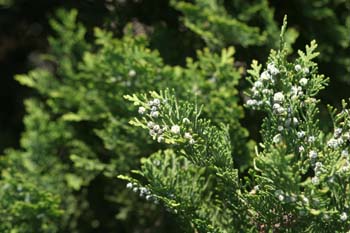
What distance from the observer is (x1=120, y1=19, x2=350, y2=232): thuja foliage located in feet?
4.01

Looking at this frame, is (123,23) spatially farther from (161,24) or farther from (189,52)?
(189,52)

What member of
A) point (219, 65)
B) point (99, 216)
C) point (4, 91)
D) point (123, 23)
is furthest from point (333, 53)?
point (4, 91)

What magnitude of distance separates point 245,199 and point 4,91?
8.62 feet

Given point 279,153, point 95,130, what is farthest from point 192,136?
point 95,130

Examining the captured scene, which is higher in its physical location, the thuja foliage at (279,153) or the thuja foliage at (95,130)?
the thuja foliage at (95,130)

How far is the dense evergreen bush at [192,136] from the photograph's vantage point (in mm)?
1311

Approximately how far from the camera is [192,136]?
4.42ft

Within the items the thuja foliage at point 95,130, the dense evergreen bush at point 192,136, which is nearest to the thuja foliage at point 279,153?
the dense evergreen bush at point 192,136

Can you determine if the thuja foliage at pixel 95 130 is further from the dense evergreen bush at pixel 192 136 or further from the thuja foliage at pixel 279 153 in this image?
the thuja foliage at pixel 279 153

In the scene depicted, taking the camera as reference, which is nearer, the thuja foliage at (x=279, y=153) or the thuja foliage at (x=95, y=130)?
the thuja foliage at (x=279, y=153)

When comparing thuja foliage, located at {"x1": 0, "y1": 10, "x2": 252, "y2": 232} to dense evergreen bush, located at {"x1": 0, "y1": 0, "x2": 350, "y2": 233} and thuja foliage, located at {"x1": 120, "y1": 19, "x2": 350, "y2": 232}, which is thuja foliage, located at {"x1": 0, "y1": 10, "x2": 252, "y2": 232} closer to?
dense evergreen bush, located at {"x1": 0, "y1": 0, "x2": 350, "y2": 233}

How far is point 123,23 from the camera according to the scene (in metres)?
2.31

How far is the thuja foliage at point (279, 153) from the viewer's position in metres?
1.22

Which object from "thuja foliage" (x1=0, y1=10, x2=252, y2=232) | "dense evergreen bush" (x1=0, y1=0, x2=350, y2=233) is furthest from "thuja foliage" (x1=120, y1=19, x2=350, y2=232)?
"thuja foliage" (x1=0, y1=10, x2=252, y2=232)
